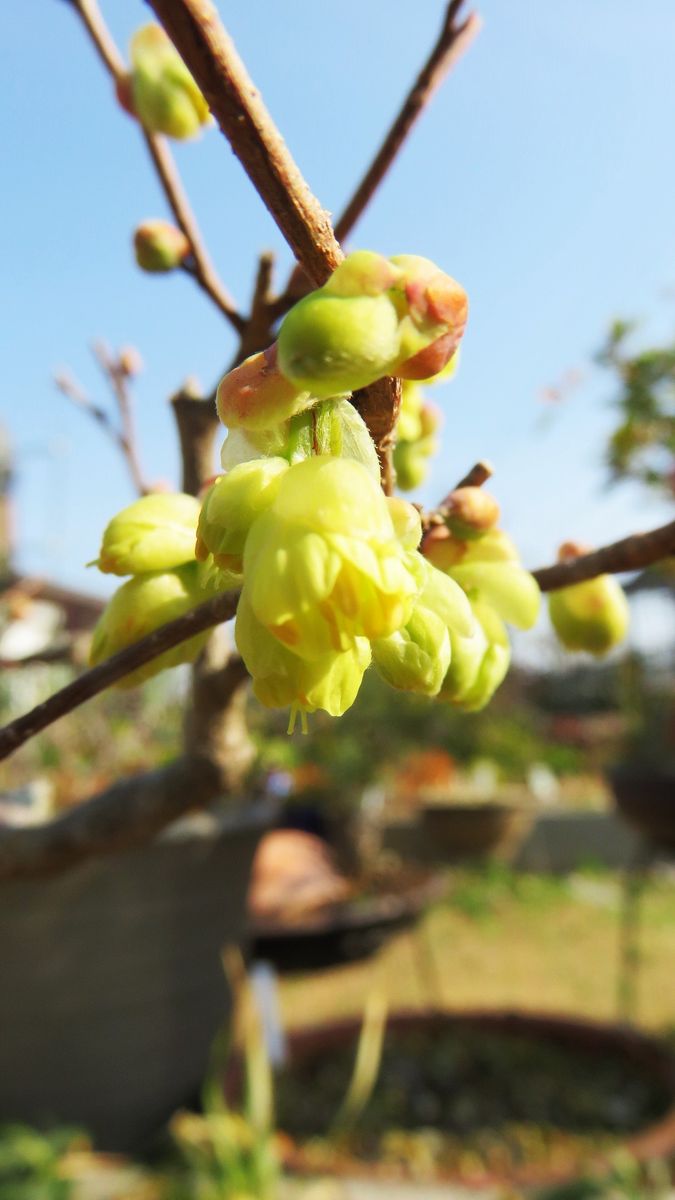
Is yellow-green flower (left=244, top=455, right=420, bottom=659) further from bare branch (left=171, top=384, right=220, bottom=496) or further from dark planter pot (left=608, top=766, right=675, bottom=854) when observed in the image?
dark planter pot (left=608, top=766, right=675, bottom=854)

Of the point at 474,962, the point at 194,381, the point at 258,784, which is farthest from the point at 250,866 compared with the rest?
the point at 474,962

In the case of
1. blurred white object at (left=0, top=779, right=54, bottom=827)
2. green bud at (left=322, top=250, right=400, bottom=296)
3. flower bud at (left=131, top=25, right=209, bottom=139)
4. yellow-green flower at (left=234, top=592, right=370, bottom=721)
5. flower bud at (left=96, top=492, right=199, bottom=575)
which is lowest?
blurred white object at (left=0, top=779, right=54, bottom=827)

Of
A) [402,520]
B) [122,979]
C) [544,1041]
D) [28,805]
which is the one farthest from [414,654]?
[544,1041]

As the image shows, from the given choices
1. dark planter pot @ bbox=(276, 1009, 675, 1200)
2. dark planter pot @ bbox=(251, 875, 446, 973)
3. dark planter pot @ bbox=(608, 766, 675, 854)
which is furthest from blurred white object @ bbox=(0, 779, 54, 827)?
dark planter pot @ bbox=(608, 766, 675, 854)

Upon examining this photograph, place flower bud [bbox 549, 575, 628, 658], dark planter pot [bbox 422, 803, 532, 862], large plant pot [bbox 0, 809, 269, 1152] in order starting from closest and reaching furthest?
flower bud [bbox 549, 575, 628, 658]
large plant pot [bbox 0, 809, 269, 1152]
dark planter pot [bbox 422, 803, 532, 862]

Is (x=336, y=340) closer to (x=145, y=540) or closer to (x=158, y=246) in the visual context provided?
(x=145, y=540)

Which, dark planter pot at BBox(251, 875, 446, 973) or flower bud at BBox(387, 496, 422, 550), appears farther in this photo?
dark planter pot at BBox(251, 875, 446, 973)

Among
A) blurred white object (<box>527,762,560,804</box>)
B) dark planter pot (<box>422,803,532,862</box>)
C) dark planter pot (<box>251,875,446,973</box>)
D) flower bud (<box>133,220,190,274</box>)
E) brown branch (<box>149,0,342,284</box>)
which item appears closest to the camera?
brown branch (<box>149,0,342,284</box>)
